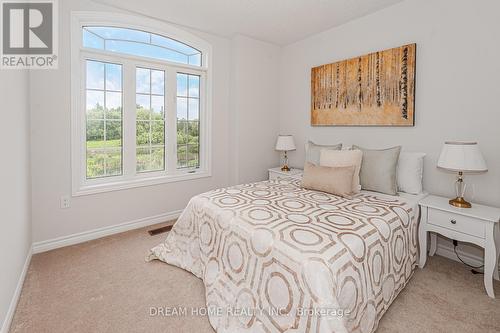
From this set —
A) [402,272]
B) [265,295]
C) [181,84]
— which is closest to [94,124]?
[181,84]

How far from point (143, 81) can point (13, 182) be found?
6.07 ft

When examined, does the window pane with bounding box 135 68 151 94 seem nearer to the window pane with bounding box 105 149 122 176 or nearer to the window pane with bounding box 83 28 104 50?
the window pane with bounding box 83 28 104 50

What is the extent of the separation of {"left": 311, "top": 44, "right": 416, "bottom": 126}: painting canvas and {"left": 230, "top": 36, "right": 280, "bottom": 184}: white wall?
2.50 feet

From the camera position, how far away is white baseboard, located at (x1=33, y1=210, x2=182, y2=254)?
2574 mm

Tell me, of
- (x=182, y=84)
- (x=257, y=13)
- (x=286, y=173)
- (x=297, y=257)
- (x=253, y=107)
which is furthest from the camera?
(x=253, y=107)

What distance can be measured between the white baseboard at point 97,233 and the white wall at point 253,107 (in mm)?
1191

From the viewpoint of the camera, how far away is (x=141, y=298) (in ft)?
6.15

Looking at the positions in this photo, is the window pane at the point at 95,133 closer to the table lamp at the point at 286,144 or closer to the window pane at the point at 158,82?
the window pane at the point at 158,82

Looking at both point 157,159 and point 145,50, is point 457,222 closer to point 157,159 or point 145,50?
point 157,159

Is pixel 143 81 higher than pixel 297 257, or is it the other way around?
pixel 143 81

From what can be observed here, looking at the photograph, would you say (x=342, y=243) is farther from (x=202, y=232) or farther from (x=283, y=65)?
(x=283, y=65)

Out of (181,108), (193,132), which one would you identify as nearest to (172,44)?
(181,108)

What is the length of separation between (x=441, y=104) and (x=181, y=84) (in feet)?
10.0

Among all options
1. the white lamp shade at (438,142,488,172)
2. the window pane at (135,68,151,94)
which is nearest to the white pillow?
the white lamp shade at (438,142,488,172)
